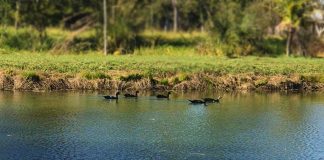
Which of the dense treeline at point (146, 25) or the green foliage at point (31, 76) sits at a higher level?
the dense treeline at point (146, 25)

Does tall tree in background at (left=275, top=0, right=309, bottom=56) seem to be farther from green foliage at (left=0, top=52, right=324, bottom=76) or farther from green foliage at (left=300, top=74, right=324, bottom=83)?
green foliage at (left=300, top=74, right=324, bottom=83)

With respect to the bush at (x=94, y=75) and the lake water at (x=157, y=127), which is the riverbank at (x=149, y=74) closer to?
the bush at (x=94, y=75)

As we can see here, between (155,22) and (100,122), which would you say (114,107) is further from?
(155,22)

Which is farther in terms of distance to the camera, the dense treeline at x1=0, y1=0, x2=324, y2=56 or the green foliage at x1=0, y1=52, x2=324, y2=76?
the dense treeline at x1=0, y1=0, x2=324, y2=56

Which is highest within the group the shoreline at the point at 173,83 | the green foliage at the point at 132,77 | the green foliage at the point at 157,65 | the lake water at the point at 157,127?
the green foliage at the point at 157,65

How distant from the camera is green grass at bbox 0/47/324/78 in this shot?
37.4 meters

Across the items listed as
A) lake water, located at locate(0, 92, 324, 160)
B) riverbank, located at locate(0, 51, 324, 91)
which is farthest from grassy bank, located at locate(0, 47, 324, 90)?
lake water, located at locate(0, 92, 324, 160)

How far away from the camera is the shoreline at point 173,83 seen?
113ft

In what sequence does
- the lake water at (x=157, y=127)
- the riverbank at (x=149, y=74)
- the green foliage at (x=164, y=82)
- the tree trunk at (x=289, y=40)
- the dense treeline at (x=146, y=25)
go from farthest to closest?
the tree trunk at (x=289, y=40) < the dense treeline at (x=146, y=25) < the green foliage at (x=164, y=82) < the riverbank at (x=149, y=74) < the lake water at (x=157, y=127)

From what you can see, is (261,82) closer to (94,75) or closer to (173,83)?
(173,83)

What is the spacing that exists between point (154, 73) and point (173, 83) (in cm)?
152

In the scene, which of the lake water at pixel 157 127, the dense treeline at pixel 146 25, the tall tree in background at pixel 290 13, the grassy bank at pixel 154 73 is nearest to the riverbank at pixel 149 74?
the grassy bank at pixel 154 73

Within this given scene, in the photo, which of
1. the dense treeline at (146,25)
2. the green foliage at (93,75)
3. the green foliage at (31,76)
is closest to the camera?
the green foliage at (31,76)

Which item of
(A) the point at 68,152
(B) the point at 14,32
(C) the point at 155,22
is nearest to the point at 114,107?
(A) the point at 68,152
